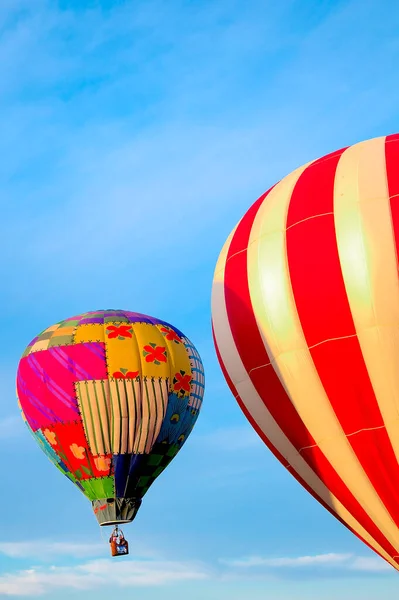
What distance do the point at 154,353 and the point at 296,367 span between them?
566 cm

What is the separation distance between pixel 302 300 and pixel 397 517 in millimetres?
3529

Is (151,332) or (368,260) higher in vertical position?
(151,332)

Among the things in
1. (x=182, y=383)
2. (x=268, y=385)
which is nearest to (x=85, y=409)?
(x=182, y=383)

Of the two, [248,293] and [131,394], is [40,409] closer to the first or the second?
[131,394]

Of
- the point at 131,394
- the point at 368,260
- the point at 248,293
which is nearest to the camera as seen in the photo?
the point at 368,260

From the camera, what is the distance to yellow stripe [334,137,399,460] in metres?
19.5

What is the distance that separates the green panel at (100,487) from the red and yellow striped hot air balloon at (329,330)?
15.0 ft

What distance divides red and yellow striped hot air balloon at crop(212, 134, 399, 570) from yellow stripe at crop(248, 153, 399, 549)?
0.8 inches

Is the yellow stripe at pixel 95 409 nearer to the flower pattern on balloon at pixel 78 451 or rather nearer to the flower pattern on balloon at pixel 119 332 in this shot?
the flower pattern on balloon at pixel 78 451

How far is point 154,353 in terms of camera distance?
83.8ft

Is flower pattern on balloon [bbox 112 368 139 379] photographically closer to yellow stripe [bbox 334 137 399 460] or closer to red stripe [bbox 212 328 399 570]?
red stripe [bbox 212 328 399 570]

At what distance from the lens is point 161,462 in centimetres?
2588

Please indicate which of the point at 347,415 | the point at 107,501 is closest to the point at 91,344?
the point at 107,501

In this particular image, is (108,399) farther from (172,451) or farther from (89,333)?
(172,451)
